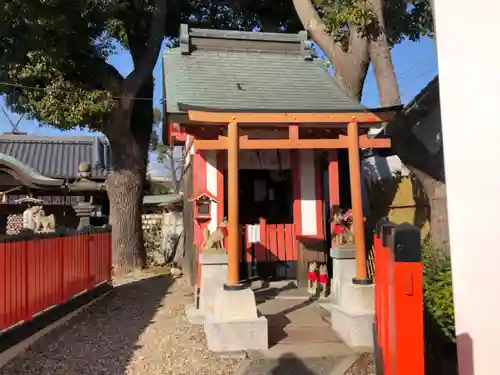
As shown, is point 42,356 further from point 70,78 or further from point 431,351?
point 70,78

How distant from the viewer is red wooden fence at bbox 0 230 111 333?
5.75 m

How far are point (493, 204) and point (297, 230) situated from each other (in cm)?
644

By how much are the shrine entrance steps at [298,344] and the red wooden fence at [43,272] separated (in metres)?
2.83

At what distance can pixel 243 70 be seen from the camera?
969 cm

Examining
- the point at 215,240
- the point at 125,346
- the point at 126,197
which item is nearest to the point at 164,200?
the point at 126,197

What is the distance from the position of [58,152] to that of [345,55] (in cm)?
1734

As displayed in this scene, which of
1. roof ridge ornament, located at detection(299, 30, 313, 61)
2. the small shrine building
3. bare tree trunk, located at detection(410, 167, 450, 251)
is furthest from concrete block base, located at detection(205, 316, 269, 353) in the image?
roof ridge ornament, located at detection(299, 30, 313, 61)

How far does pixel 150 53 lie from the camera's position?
45.1ft

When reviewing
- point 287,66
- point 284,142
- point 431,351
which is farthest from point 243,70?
point 431,351

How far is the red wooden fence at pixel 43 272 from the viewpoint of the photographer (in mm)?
5750

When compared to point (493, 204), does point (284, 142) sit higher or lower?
higher

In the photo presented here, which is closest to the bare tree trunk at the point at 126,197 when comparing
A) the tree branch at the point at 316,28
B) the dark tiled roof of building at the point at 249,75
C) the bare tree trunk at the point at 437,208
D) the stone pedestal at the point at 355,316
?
the dark tiled roof of building at the point at 249,75

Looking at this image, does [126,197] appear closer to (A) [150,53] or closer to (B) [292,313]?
(A) [150,53]

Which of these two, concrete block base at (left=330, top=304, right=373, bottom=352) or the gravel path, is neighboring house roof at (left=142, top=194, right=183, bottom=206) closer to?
the gravel path
